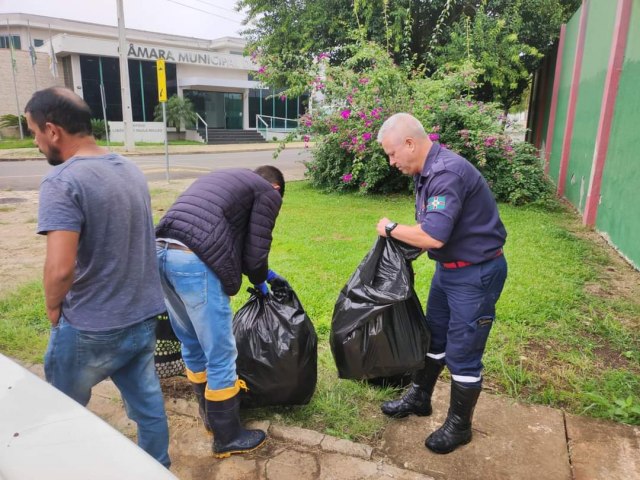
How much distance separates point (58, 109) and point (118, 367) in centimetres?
101

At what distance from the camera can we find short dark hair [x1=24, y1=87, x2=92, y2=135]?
1699 mm

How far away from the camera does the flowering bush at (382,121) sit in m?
8.77

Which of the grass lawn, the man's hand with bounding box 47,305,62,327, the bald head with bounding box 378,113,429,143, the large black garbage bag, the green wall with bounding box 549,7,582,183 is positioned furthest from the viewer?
the green wall with bounding box 549,7,582,183

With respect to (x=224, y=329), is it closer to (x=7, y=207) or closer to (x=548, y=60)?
(x=7, y=207)

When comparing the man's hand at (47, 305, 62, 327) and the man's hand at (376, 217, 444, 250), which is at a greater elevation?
the man's hand at (376, 217, 444, 250)

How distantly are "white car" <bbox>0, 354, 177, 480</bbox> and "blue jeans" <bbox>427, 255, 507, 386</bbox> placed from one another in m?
1.55

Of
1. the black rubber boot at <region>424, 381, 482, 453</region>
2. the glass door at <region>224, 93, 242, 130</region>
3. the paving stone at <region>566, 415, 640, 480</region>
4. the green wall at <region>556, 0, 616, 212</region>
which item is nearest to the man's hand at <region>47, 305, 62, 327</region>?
the black rubber boot at <region>424, 381, 482, 453</region>

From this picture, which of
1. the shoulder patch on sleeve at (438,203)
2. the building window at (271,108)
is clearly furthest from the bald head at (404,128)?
the building window at (271,108)

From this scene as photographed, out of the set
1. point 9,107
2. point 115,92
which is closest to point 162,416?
point 115,92

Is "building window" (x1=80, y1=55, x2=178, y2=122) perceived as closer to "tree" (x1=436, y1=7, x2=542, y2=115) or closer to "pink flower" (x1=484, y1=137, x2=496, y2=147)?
"tree" (x1=436, y1=7, x2=542, y2=115)

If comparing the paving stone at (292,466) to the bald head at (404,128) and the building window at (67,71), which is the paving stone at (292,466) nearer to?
the bald head at (404,128)

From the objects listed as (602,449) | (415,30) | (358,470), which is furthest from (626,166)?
(415,30)

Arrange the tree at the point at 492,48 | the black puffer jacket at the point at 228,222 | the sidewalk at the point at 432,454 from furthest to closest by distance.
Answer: the tree at the point at 492,48 → the sidewalk at the point at 432,454 → the black puffer jacket at the point at 228,222

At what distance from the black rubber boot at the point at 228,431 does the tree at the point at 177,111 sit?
93.2 feet
